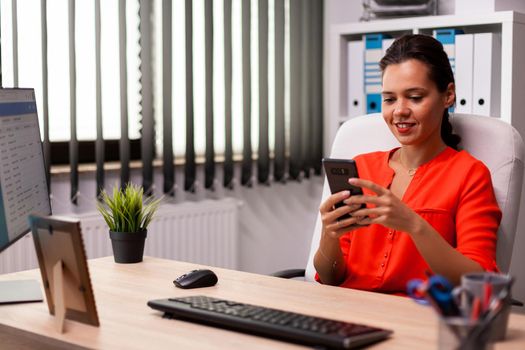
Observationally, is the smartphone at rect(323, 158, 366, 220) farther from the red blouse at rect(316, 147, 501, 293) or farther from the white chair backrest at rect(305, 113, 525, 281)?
the white chair backrest at rect(305, 113, 525, 281)

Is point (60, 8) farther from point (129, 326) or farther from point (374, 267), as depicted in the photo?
point (129, 326)

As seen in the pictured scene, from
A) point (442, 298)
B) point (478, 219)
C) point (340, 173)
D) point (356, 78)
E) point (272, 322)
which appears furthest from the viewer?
point (356, 78)

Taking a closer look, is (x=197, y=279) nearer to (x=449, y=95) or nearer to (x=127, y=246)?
(x=127, y=246)

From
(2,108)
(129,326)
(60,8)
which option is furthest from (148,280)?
(60,8)

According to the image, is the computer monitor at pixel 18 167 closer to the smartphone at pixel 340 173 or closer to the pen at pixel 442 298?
the smartphone at pixel 340 173

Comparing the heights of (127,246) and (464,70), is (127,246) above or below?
below

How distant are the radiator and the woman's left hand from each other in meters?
1.53

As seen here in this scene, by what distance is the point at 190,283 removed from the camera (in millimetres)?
1620

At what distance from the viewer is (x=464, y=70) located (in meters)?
3.04

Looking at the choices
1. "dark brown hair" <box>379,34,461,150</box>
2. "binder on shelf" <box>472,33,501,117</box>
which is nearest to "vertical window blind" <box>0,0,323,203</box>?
"binder on shelf" <box>472,33,501,117</box>

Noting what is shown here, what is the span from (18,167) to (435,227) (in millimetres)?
948

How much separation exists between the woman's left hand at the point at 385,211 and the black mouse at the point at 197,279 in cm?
34

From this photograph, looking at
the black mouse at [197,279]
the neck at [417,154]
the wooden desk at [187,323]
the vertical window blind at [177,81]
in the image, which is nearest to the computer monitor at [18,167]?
the wooden desk at [187,323]

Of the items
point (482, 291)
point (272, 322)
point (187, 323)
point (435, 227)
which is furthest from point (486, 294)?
point (435, 227)
